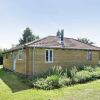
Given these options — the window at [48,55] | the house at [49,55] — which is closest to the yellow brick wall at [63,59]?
the house at [49,55]

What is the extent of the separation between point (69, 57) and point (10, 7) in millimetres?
9949

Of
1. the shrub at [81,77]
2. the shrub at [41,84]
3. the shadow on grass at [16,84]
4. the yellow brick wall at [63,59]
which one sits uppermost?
the yellow brick wall at [63,59]

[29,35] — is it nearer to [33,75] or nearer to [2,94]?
[33,75]

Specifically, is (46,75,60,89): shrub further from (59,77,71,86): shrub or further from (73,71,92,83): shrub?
(73,71,92,83): shrub

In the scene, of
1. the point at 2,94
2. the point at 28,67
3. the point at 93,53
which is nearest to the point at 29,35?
the point at 93,53

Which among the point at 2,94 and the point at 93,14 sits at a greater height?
the point at 93,14

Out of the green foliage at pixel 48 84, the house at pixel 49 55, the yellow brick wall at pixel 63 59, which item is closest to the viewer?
the green foliage at pixel 48 84

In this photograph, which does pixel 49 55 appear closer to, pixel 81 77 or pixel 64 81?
pixel 81 77

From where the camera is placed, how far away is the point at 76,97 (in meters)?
13.0

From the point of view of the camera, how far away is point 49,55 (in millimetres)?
22781

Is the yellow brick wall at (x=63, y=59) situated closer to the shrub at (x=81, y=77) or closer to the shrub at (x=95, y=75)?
the shrub at (x=95, y=75)

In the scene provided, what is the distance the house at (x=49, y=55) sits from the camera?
21594 millimetres

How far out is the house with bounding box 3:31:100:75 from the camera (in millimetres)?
21594

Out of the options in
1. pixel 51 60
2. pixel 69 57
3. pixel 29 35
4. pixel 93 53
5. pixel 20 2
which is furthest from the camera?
pixel 29 35
